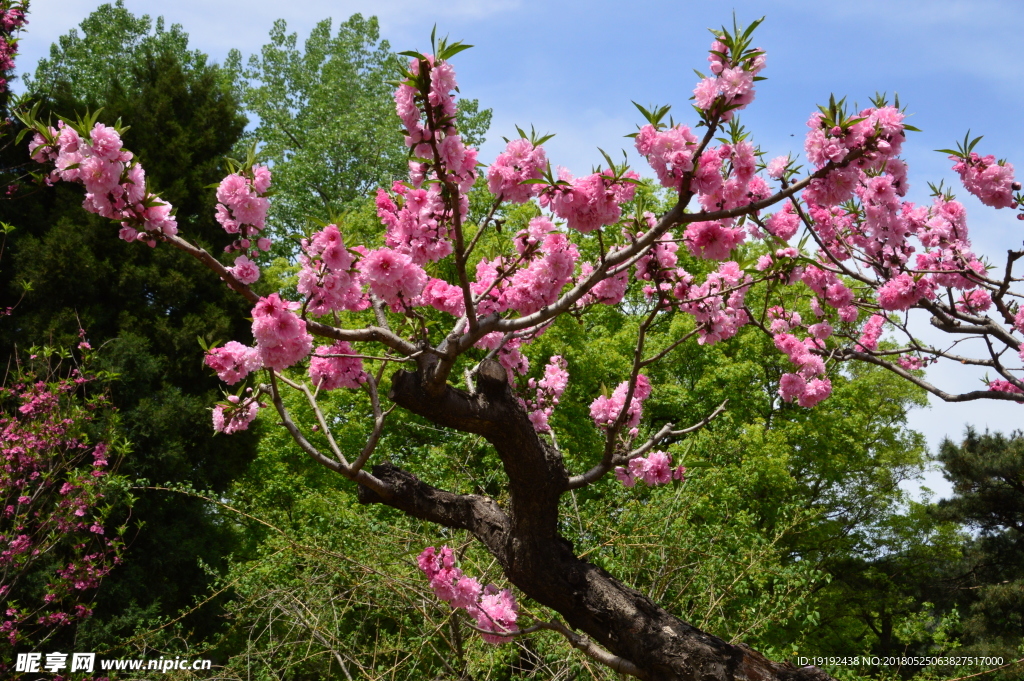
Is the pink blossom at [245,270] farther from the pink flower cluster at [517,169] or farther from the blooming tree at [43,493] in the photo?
the blooming tree at [43,493]

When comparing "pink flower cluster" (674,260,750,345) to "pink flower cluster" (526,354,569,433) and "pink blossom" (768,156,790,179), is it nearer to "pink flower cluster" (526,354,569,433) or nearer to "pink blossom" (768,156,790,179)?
"pink blossom" (768,156,790,179)

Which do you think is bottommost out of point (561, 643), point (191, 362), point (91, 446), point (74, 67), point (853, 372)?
point (561, 643)

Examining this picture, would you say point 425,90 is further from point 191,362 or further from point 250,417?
point 191,362

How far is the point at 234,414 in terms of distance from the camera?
381 cm

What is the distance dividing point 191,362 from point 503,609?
858 cm

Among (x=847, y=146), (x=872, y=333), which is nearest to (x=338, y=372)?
(x=847, y=146)

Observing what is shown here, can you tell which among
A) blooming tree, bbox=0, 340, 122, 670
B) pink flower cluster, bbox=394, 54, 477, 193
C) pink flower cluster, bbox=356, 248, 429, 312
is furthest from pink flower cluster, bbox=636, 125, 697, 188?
blooming tree, bbox=0, 340, 122, 670

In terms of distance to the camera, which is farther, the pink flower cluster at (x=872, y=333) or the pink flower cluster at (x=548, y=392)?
the pink flower cluster at (x=872, y=333)

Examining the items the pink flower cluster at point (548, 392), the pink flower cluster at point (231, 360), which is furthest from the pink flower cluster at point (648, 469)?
the pink flower cluster at point (231, 360)

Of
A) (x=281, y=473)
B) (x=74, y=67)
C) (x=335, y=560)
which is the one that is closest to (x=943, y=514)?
(x=281, y=473)

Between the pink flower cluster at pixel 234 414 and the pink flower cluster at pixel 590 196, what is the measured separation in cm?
181

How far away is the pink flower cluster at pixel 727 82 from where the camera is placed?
2.71 metres

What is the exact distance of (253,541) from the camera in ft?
42.7

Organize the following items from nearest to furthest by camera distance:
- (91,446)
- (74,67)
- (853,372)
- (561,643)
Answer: (561,643), (91,446), (853,372), (74,67)
